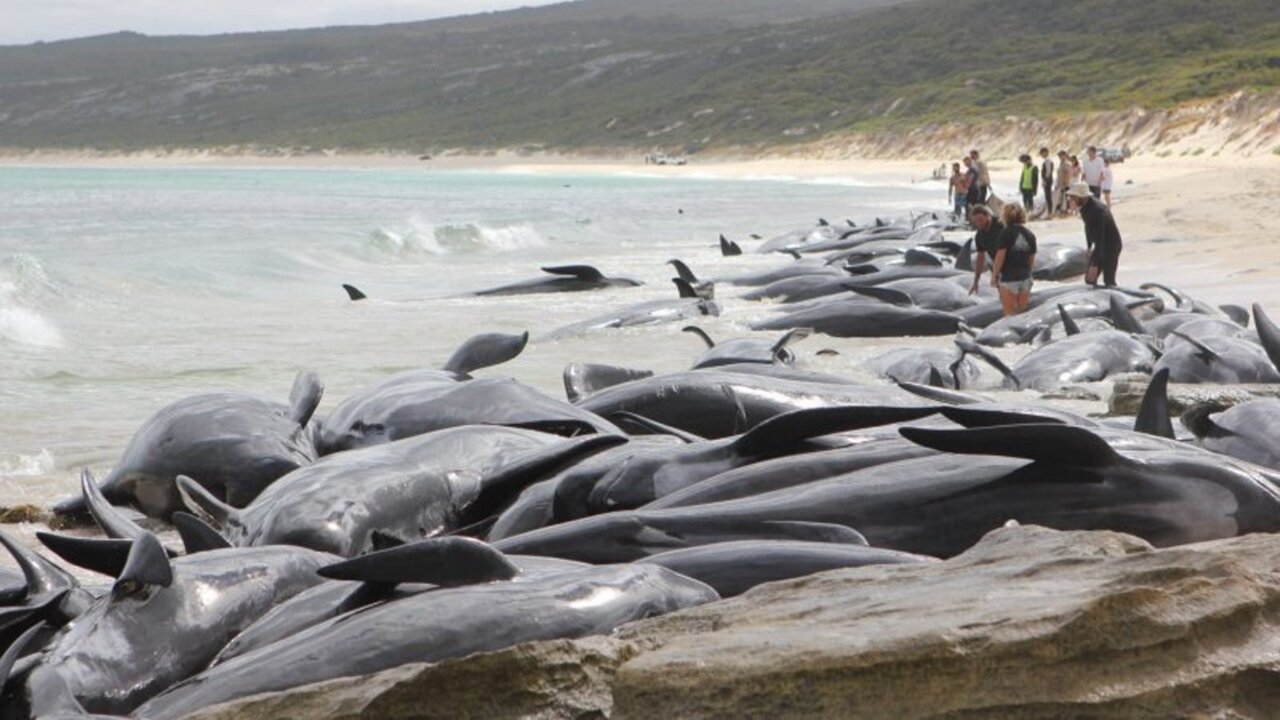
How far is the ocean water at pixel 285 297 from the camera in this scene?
33.1ft

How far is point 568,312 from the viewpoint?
15.1m

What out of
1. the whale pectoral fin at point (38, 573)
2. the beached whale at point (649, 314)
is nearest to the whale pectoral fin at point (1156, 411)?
the whale pectoral fin at point (38, 573)

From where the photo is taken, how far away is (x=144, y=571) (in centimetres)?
381

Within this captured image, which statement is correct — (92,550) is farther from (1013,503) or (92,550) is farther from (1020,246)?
(1020,246)

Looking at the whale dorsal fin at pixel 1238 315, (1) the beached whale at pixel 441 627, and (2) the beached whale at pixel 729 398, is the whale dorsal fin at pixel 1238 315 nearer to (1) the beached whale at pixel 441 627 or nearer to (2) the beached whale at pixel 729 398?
(2) the beached whale at pixel 729 398

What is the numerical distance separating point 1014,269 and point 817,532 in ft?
30.1

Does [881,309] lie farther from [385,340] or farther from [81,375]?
[81,375]

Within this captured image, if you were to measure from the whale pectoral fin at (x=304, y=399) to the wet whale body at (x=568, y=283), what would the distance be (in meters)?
9.88

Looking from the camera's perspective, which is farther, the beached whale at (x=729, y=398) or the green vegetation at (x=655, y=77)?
the green vegetation at (x=655, y=77)

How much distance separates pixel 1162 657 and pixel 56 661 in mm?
2368

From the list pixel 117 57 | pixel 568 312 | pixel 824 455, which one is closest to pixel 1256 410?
pixel 824 455

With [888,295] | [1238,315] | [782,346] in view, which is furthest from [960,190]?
[782,346]

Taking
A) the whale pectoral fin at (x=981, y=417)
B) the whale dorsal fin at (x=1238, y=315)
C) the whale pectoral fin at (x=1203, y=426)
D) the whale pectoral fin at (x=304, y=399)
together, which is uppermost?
the whale pectoral fin at (x=981, y=417)

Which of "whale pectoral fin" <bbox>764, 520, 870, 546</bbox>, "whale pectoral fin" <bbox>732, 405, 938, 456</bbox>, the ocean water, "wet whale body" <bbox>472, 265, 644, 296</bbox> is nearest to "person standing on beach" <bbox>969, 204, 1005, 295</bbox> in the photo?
the ocean water
